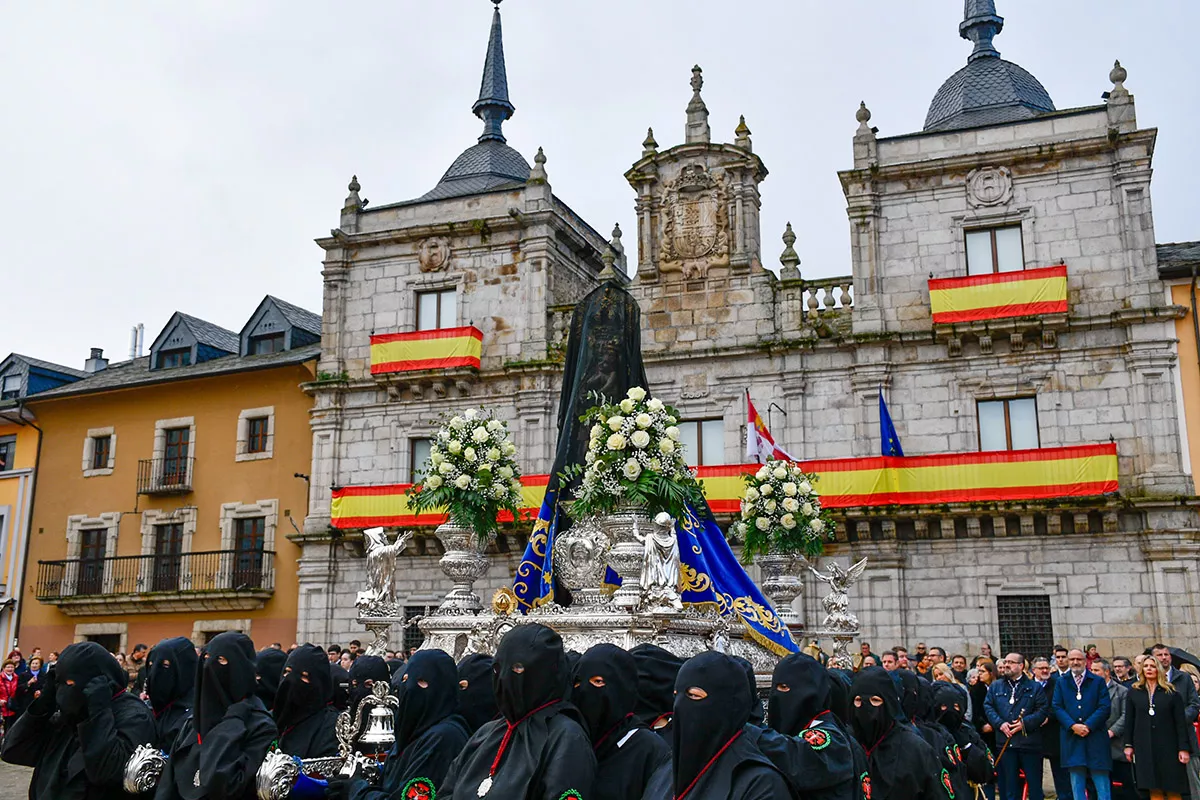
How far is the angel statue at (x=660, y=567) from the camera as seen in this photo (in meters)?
10.5

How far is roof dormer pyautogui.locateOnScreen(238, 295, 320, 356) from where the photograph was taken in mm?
35188

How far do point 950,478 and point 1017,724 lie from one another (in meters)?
11.7

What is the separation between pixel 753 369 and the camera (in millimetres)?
27531

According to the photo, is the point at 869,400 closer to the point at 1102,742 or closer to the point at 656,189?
the point at 656,189

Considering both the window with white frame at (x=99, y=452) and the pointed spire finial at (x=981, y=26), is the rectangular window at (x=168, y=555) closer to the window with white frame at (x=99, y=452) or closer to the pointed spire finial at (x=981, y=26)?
the window with white frame at (x=99, y=452)

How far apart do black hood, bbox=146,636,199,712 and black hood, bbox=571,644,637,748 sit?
132 inches

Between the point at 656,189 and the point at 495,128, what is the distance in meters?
9.46

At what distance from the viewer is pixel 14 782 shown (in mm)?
17547

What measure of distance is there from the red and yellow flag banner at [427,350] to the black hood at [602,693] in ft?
79.2

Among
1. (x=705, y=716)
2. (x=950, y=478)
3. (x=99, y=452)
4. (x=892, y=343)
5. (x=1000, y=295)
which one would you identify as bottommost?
(x=705, y=716)

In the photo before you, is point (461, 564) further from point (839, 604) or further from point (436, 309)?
point (436, 309)

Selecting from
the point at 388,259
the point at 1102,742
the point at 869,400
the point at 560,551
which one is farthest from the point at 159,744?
the point at 388,259

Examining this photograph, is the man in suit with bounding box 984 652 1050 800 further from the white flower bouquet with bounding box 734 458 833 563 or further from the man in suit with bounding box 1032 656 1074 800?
the white flower bouquet with bounding box 734 458 833 563

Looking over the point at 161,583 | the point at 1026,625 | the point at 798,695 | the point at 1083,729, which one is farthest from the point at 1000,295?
the point at 161,583
